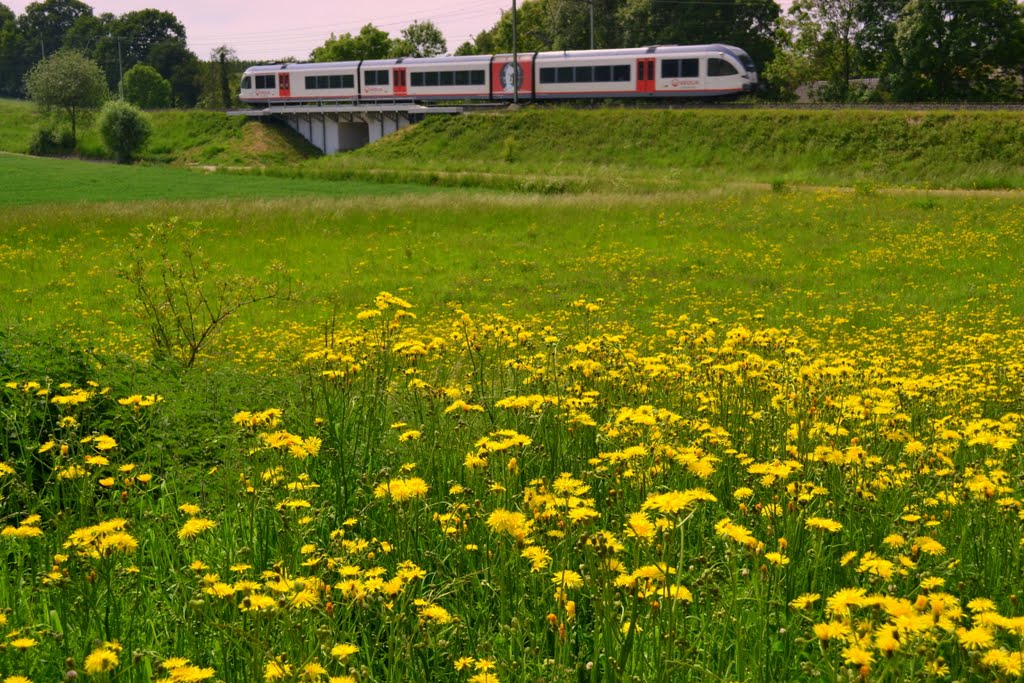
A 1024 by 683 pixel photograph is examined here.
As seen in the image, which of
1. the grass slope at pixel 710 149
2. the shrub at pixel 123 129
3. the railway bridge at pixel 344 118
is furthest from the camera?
the shrub at pixel 123 129

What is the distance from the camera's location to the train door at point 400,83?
57750 millimetres

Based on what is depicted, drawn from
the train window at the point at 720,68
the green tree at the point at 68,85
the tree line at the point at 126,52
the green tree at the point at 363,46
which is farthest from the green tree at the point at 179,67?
the train window at the point at 720,68

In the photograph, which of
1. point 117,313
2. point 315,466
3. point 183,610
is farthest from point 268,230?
point 183,610

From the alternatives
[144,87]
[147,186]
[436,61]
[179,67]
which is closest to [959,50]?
[436,61]

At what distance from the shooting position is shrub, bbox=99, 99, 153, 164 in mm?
62500

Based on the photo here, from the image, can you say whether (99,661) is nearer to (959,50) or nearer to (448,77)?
(959,50)

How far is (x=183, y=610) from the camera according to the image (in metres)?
2.76

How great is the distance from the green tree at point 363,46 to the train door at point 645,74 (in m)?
50.7

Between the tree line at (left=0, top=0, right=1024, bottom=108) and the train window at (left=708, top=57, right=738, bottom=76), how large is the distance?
999 centimetres

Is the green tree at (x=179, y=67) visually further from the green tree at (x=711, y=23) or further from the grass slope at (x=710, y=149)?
the grass slope at (x=710, y=149)

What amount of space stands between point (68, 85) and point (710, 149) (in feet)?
165

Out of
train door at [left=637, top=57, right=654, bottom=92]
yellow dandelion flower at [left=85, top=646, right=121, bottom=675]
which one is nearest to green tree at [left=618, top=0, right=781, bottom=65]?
train door at [left=637, top=57, right=654, bottom=92]

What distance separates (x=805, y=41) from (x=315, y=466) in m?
58.1

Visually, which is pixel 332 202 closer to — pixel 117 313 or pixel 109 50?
pixel 117 313
